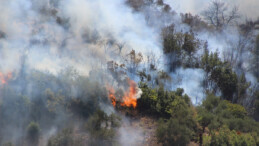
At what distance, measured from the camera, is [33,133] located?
8.89 metres

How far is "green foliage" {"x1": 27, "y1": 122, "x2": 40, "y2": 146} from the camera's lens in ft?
28.9

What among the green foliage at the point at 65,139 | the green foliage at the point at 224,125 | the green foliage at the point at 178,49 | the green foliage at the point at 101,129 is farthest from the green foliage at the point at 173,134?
the green foliage at the point at 178,49

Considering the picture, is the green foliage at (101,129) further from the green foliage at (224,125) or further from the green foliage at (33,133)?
the green foliage at (224,125)

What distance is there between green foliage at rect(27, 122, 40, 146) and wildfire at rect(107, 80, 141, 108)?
3.42 m

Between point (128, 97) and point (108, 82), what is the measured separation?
47.3 inches

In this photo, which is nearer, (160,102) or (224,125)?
(224,125)

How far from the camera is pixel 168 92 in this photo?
39.5 ft

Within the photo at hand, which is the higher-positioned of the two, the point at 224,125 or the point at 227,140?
the point at 224,125

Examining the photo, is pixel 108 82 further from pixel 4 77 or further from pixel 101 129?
pixel 4 77

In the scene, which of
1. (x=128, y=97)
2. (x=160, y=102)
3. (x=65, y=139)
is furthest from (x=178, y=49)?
(x=65, y=139)

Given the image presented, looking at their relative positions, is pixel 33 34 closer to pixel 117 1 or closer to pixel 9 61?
pixel 9 61

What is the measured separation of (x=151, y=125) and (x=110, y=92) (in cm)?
233

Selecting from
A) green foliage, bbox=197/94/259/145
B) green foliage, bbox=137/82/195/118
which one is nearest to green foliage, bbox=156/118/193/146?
green foliage, bbox=197/94/259/145

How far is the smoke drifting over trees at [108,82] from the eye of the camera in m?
9.35
